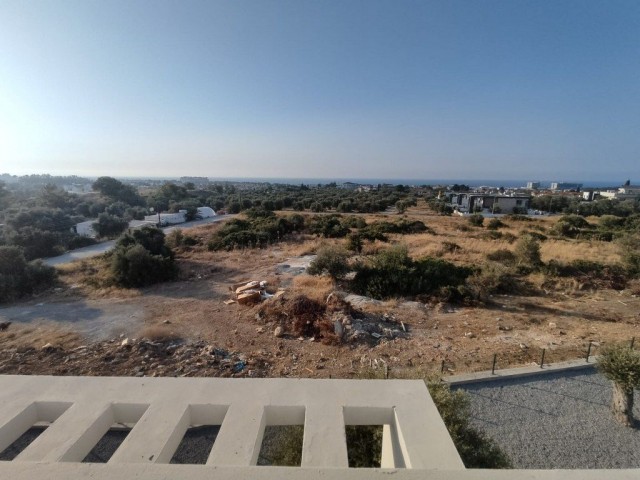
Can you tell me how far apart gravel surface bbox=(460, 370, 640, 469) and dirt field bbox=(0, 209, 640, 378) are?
0.83 meters

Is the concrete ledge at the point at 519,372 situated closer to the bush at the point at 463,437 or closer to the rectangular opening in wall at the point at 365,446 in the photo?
the bush at the point at 463,437

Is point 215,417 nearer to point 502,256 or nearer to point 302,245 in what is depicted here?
point 502,256

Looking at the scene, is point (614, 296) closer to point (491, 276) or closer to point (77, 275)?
point (491, 276)

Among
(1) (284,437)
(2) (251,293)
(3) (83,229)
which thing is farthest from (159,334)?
(3) (83,229)

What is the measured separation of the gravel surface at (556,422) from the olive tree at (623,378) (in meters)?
0.19

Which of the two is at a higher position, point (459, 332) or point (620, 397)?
point (620, 397)

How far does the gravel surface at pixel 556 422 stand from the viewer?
4594 millimetres

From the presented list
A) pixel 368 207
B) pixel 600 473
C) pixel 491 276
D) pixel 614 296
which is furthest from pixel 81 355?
pixel 368 207

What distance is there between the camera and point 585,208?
41.0 metres

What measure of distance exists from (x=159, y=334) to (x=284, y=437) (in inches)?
223

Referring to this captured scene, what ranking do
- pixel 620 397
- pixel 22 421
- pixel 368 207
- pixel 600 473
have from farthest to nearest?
pixel 368 207 → pixel 620 397 → pixel 22 421 → pixel 600 473

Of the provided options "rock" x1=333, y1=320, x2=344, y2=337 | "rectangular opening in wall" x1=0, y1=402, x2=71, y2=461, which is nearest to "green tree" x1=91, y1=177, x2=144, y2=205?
"rock" x1=333, y1=320, x2=344, y2=337

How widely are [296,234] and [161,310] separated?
14.5m

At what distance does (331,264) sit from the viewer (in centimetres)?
1284
